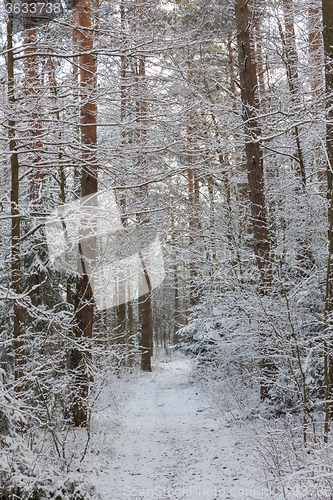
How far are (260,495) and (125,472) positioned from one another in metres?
2.37

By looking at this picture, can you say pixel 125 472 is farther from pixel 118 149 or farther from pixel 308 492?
pixel 118 149

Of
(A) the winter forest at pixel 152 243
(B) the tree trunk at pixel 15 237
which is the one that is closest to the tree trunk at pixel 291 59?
(A) the winter forest at pixel 152 243

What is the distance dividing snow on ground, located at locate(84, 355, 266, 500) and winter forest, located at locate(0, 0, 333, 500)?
0.04 metres

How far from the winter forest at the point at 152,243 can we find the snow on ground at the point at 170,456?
0.04 meters

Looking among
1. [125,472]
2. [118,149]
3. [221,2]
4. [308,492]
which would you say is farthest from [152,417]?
[221,2]

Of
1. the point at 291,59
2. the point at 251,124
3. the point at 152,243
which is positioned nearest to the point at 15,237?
the point at 251,124

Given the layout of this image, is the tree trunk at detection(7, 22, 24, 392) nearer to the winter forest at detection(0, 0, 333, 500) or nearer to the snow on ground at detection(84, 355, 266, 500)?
the winter forest at detection(0, 0, 333, 500)

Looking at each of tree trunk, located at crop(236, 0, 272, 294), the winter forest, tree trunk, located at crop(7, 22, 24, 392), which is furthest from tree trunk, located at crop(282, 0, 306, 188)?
tree trunk, located at crop(7, 22, 24, 392)

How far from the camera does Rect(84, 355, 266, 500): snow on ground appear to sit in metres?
4.96

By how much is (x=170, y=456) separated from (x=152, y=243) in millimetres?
5920

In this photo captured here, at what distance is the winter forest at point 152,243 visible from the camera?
4637 millimetres

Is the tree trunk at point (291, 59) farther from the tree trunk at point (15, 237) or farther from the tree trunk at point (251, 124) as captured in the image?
the tree trunk at point (15, 237)

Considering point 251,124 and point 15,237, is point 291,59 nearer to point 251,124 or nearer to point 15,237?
point 251,124

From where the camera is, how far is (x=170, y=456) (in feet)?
21.1
